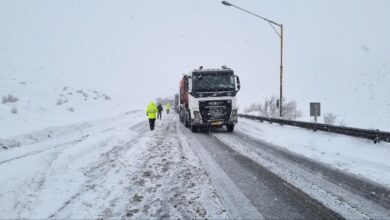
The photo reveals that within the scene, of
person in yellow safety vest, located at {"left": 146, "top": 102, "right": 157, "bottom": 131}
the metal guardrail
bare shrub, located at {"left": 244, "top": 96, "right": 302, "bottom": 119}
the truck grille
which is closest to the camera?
the metal guardrail

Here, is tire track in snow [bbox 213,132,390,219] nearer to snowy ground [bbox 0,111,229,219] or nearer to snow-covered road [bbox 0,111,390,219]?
snow-covered road [bbox 0,111,390,219]

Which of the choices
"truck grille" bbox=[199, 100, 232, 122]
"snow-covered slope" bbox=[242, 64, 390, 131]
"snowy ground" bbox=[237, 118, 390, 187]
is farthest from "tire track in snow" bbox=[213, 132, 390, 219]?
"snow-covered slope" bbox=[242, 64, 390, 131]

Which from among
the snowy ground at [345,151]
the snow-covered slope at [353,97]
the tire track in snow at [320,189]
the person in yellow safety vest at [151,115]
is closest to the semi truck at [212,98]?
the person in yellow safety vest at [151,115]

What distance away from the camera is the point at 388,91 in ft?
131

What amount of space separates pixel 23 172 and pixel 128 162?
2264 millimetres

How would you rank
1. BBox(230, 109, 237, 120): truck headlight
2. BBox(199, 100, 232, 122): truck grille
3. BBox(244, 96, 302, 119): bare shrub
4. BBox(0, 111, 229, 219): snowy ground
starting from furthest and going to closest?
BBox(244, 96, 302, 119): bare shrub
BBox(230, 109, 237, 120): truck headlight
BBox(199, 100, 232, 122): truck grille
BBox(0, 111, 229, 219): snowy ground

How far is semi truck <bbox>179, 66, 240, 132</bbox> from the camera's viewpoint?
1430 cm

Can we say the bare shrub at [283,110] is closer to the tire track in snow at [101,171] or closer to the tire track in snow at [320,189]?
the tire track in snow at [320,189]

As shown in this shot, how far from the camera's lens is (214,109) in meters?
14.3

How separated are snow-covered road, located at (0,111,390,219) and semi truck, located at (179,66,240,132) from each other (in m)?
5.63

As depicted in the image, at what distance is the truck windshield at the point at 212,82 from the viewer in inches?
574

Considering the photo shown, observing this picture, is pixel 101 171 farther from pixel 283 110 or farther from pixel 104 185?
pixel 283 110

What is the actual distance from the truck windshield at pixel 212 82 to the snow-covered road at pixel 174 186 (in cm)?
626

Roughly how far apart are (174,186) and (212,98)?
9260 mm
